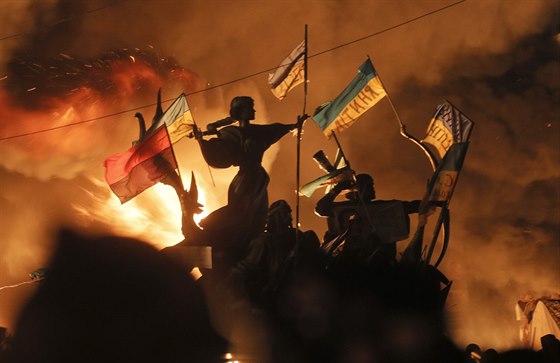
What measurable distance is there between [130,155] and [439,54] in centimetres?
1405

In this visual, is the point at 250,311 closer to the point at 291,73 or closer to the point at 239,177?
the point at 239,177

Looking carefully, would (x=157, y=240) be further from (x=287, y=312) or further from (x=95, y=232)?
(x=287, y=312)

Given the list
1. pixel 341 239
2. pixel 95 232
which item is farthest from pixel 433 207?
pixel 95 232

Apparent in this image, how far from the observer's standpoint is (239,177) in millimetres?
15867

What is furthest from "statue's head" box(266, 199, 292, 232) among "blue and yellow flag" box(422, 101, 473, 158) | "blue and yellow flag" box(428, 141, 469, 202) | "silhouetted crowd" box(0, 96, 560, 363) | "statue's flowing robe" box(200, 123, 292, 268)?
"blue and yellow flag" box(422, 101, 473, 158)

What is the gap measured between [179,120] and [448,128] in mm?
6298

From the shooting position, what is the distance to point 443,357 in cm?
1498

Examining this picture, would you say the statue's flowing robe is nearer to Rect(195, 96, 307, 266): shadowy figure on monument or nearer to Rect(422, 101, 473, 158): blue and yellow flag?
Rect(195, 96, 307, 266): shadowy figure on monument

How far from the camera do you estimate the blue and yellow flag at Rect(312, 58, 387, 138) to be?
52.0ft

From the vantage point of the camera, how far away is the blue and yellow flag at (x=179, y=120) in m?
15.9

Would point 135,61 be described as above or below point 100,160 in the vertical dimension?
above

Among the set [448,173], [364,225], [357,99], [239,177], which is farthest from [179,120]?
[448,173]

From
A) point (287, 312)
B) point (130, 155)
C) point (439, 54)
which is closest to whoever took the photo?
point (287, 312)

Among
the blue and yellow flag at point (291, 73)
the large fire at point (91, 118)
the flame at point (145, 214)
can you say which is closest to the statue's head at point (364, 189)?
the blue and yellow flag at point (291, 73)
